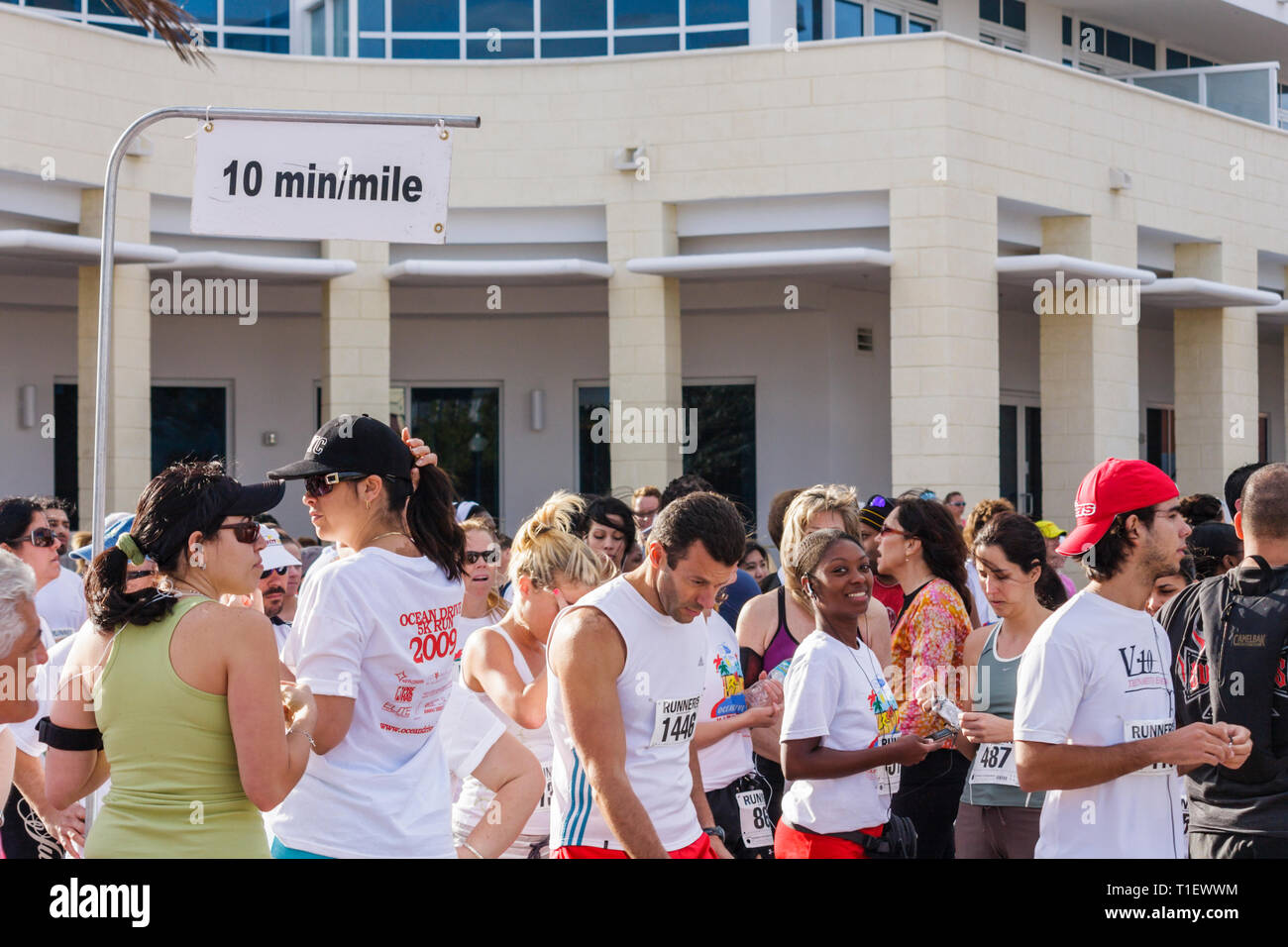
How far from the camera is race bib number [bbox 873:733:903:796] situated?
4.78m

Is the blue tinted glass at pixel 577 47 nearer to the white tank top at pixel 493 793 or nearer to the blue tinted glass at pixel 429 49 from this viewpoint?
the blue tinted glass at pixel 429 49

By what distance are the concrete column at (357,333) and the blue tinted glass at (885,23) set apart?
24.8 ft

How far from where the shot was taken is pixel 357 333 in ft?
56.0

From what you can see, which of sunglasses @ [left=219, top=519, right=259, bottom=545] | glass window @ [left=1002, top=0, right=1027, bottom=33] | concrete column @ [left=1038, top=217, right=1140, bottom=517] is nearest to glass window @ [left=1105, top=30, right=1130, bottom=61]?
glass window @ [left=1002, top=0, right=1027, bottom=33]

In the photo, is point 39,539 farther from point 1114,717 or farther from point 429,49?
point 429,49

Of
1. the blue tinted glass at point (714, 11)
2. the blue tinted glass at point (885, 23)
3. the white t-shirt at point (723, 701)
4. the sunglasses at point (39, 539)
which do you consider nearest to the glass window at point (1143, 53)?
the blue tinted glass at point (885, 23)

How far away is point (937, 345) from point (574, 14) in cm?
632

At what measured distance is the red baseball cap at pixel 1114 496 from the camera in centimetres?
392

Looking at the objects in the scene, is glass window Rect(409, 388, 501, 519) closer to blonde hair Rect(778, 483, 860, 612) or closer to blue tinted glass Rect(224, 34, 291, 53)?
blue tinted glass Rect(224, 34, 291, 53)

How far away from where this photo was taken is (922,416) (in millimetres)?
16531

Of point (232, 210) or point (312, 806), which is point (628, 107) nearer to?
point (232, 210)

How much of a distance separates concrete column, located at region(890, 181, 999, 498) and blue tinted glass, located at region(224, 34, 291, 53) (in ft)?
26.9

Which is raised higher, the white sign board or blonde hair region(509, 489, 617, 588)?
the white sign board

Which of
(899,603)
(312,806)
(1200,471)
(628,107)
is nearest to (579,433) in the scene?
(628,107)
